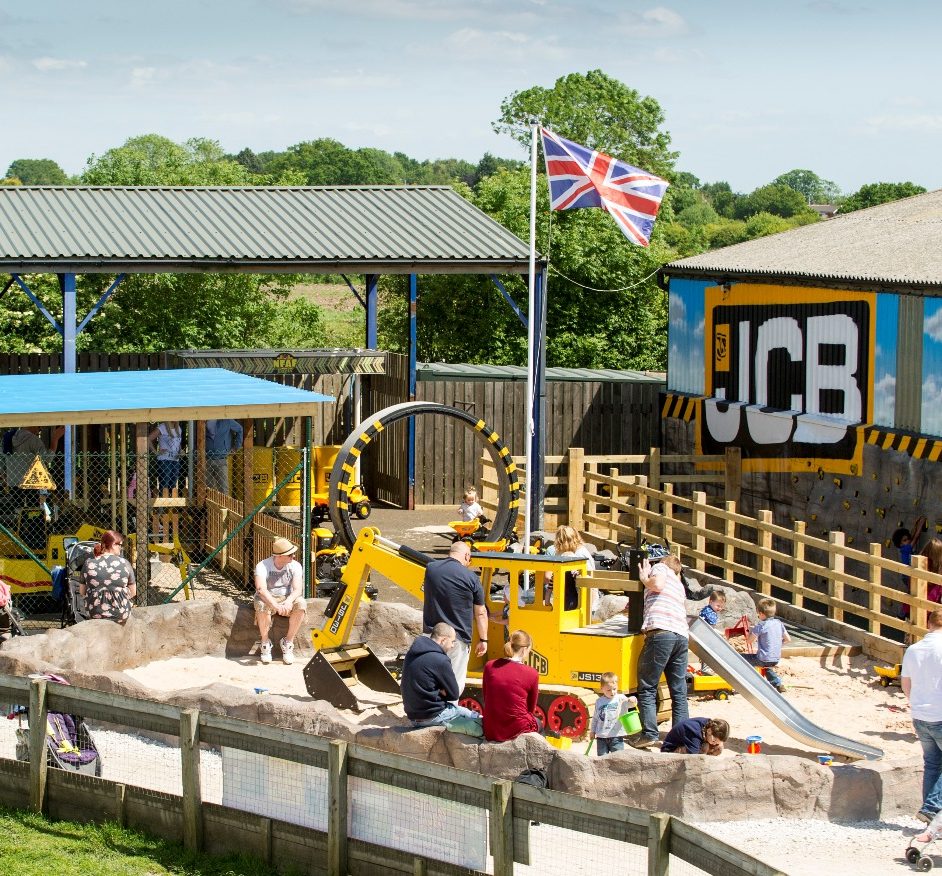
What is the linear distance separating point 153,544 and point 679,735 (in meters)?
9.06

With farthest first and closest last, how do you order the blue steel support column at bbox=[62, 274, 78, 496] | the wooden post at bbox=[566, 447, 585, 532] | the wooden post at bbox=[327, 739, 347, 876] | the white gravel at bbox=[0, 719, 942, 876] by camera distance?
1. the blue steel support column at bbox=[62, 274, 78, 496]
2. the wooden post at bbox=[566, 447, 585, 532]
3. the white gravel at bbox=[0, 719, 942, 876]
4. the wooden post at bbox=[327, 739, 347, 876]

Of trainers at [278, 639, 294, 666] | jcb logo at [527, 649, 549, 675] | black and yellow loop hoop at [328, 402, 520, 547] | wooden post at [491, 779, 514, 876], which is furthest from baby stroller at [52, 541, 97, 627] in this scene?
wooden post at [491, 779, 514, 876]

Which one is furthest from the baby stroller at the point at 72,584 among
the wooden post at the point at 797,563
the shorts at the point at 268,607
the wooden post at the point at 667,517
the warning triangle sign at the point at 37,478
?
the wooden post at the point at 797,563

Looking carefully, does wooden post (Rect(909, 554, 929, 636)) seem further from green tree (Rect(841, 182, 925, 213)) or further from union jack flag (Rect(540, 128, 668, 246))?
green tree (Rect(841, 182, 925, 213))

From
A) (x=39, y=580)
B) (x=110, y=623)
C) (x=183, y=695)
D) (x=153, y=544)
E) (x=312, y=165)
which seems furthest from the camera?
(x=312, y=165)

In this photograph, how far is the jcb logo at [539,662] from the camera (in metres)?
13.6

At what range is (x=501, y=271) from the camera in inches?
963

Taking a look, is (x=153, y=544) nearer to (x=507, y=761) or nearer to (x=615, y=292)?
(x=507, y=761)

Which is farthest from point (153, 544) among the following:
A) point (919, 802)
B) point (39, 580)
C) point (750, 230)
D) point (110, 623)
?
point (750, 230)

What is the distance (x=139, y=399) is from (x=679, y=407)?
10.6 meters

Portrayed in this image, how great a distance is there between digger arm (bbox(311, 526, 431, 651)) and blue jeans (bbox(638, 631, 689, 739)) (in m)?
2.62

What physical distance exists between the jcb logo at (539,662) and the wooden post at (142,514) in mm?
4941

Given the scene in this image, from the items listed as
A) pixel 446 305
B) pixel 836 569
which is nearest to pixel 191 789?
pixel 836 569

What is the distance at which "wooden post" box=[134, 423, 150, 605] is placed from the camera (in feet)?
54.3
